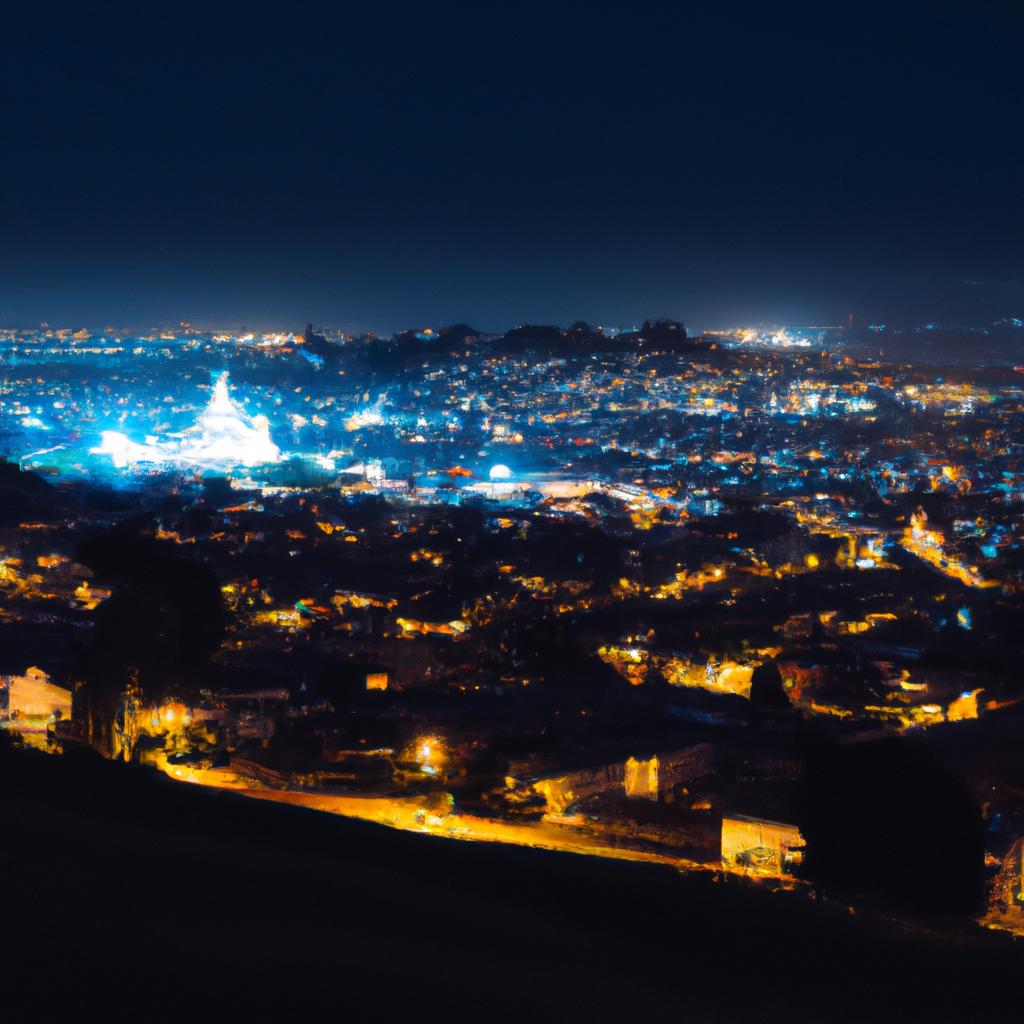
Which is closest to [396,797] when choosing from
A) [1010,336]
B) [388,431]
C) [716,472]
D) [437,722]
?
[437,722]

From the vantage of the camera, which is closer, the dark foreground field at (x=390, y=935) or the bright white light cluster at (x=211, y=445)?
the dark foreground field at (x=390, y=935)

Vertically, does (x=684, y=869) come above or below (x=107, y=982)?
below

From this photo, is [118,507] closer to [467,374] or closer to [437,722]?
[437,722]

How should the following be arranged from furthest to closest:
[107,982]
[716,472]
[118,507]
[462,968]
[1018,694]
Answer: [716,472] → [118,507] → [1018,694] → [462,968] → [107,982]

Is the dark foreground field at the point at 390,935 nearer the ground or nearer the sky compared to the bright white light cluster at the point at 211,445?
nearer the ground
